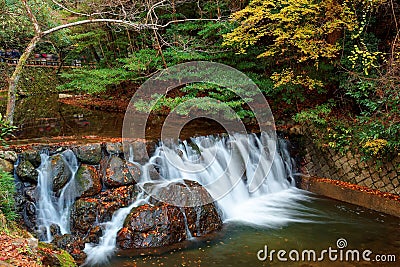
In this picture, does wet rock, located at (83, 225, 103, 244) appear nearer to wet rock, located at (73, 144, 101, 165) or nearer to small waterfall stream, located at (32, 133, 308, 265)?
small waterfall stream, located at (32, 133, 308, 265)

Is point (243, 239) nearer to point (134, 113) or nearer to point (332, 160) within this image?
point (332, 160)

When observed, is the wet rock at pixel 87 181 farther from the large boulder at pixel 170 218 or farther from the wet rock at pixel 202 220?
the wet rock at pixel 202 220

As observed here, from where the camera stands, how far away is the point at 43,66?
22.3 meters

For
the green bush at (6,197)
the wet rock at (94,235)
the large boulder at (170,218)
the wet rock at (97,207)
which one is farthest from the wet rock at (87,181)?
the green bush at (6,197)

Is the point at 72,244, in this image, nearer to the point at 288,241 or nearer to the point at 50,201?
the point at 50,201

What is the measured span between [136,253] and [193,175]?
247 cm

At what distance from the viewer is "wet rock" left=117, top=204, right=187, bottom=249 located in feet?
18.6

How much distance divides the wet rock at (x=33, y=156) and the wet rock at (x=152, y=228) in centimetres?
210

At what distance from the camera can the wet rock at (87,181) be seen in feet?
20.2

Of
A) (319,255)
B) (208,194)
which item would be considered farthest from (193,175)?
(319,255)

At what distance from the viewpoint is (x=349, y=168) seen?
26.5 ft

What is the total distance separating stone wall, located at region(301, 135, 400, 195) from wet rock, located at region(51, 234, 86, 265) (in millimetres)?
6191

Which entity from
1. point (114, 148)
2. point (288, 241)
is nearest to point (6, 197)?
point (114, 148)

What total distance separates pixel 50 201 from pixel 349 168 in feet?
22.7
